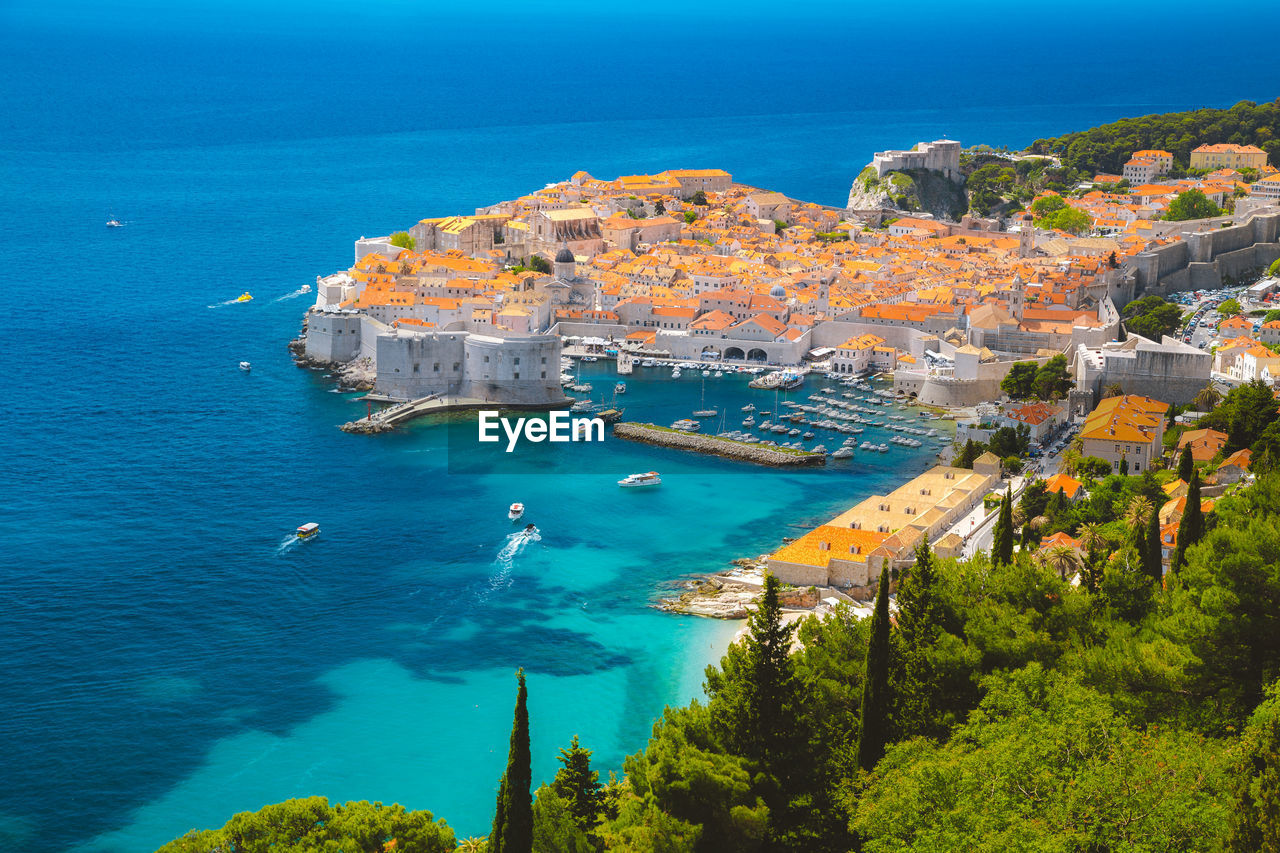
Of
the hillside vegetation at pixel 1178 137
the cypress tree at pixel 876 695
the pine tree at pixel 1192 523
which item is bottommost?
the cypress tree at pixel 876 695

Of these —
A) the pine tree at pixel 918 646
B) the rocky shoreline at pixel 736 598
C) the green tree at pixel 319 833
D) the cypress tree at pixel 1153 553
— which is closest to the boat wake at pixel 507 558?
the rocky shoreline at pixel 736 598

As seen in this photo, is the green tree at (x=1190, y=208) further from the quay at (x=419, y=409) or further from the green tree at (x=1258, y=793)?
the green tree at (x=1258, y=793)

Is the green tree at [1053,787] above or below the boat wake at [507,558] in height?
above

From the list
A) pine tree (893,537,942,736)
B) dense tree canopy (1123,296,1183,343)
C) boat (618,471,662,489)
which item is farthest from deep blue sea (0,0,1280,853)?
dense tree canopy (1123,296,1183,343)

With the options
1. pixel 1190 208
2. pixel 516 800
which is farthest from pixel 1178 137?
→ pixel 516 800

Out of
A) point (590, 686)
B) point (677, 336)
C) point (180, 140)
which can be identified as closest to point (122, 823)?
point (590, 686)

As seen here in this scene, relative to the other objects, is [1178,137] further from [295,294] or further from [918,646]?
[918,646]
